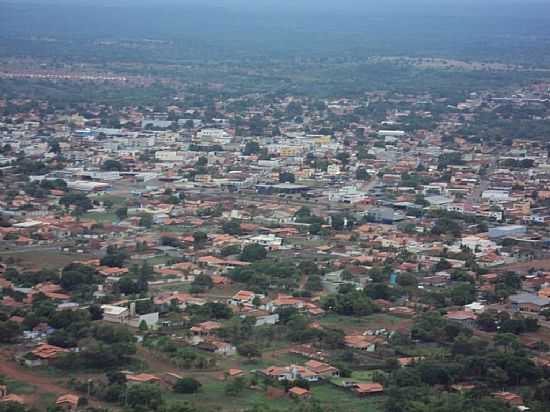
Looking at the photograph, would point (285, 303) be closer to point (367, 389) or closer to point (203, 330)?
point (203, 330)

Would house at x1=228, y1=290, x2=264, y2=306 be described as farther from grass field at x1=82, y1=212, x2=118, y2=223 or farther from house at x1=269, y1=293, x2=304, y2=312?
grass field at x1=82, y1=212, x2=118, y2=223

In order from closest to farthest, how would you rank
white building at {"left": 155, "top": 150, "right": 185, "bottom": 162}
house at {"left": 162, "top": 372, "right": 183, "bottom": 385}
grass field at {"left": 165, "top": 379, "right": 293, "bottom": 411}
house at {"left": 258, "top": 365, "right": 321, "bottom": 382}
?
grass field at {"left": 165, "top": 379, "right": 293, "bottom": 411}, house at {"left": 162, "top": 372, "right": 183, "bottom": 385}, house at {"left": 258, "top": 365, "right": 321, "bottom": 382}, white building at {"left": 155, "top": 150, "right": 185, "bottom": 162}

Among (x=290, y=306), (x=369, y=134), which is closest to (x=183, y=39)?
(x=369, y=134)

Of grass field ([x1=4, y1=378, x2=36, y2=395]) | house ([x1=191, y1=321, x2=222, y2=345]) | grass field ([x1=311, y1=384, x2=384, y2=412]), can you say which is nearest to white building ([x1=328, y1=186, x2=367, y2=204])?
house ([x1=191, y1=321, x2=222, y2=345])

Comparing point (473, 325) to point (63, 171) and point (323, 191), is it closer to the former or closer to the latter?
point (323, 191)

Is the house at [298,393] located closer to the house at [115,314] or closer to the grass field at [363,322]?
the grass field at [363,322]

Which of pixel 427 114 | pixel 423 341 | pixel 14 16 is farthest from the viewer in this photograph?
pixel 14 16

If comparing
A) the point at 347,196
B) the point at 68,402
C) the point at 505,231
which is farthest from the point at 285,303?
the point at 347,196

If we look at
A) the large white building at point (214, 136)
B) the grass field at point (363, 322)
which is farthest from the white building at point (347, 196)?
the grass field at point (363, 322)
